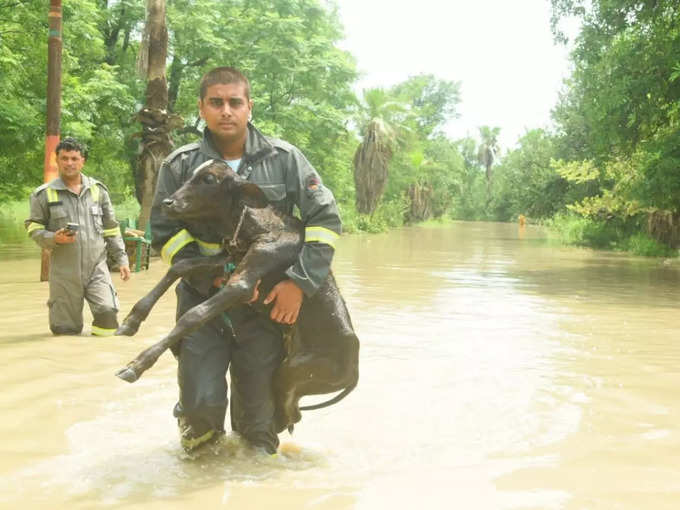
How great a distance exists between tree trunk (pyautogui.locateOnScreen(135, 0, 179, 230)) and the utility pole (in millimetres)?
4293

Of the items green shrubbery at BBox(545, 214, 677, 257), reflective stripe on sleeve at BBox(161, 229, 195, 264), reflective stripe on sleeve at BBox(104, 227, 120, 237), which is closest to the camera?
reflective stripe on sleeve at BBox(161, 229, 195, 264)

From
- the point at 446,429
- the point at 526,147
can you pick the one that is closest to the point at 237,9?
the point at 446,429

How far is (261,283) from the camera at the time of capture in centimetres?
361

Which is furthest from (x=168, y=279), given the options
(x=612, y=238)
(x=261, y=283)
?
(x=612, y=238)

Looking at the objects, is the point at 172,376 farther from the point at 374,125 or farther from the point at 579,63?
the point at 374,125

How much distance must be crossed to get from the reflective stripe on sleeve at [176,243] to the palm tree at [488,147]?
10737 centimetres

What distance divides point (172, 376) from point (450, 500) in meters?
3.30

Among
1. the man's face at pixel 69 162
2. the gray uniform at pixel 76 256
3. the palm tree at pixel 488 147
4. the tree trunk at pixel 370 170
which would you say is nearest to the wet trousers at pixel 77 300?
the gray uniform at pixel 76 256

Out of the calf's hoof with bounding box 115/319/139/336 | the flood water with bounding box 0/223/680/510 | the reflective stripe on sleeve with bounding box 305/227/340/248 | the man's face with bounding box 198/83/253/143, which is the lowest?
the flood water with bounding box 0/223/680/510

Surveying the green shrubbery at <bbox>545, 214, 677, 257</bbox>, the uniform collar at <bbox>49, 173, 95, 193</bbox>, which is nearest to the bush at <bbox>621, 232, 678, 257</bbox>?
the green shrubbery at <bbox>545, 214, 677, 257</bbox>

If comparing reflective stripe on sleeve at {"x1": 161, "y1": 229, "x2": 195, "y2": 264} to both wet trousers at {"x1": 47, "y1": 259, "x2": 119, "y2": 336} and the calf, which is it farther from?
wet trousers at {"x1": 47, "y1": 259, "x2": 119, "y2": 336}

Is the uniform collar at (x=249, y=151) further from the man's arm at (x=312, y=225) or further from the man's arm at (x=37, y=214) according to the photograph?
the man's arm at (x=37, y=214)

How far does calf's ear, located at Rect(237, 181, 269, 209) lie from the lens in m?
3.57

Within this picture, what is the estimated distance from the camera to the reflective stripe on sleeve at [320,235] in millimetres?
3578
